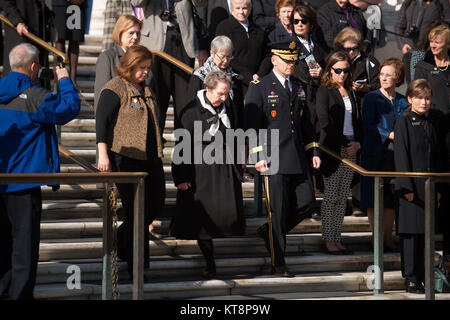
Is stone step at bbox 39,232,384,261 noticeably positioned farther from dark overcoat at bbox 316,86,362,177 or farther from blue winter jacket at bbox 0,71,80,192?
blue winter jacket at bbox 0,71,80,192

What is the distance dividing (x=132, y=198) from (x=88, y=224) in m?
0.88

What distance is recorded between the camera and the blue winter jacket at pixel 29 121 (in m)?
6.29

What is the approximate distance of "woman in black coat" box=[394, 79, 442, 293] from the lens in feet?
26.1

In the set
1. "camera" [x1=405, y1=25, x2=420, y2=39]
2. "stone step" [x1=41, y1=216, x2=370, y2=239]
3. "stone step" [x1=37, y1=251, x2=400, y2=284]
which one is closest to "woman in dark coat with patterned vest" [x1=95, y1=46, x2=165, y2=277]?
"stone step" [x1=37, y1=251, x2=400, y2=284]

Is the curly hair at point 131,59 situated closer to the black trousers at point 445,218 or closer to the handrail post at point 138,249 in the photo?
the handrail post at point 138,249

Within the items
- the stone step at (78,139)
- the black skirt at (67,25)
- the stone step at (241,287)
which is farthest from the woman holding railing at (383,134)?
the black skirt at (67,25)

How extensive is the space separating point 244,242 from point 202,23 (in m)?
2.34

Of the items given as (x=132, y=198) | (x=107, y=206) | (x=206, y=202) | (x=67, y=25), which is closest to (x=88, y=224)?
(x=132, y=198)

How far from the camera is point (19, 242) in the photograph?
20.4 ft

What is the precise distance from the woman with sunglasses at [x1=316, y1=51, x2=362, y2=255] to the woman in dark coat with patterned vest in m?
1.79

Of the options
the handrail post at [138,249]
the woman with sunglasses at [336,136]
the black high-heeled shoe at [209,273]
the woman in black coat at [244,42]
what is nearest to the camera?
the handrail post at [138,249]
